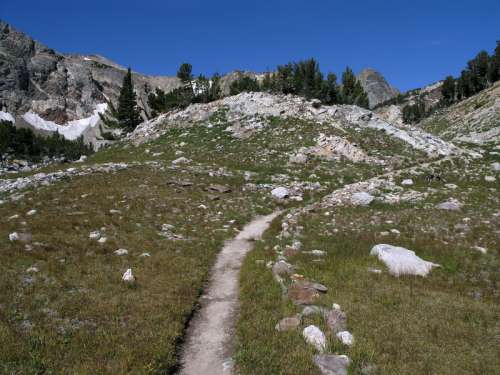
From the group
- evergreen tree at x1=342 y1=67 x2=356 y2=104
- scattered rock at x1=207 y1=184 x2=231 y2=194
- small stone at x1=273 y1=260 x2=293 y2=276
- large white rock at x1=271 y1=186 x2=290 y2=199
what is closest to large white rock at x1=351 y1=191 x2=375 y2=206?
large white rock at x1=271 y1=186 x2=290 y2=199

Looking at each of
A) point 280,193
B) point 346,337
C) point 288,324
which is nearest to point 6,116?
point 280,193

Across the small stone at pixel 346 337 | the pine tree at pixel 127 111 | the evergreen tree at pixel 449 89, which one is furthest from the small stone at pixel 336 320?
the evergreen tree at pixel 449 89

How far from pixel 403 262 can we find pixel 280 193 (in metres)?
15.1

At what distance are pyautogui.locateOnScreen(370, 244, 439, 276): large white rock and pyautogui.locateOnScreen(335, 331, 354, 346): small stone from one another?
191 inches

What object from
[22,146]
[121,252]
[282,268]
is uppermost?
[22,146]

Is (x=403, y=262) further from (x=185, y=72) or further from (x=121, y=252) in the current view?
(x=185, y=72)

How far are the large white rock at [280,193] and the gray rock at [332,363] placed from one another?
761 inches

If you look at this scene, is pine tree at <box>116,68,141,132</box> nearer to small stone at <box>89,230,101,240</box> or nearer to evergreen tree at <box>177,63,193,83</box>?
evergreen tree at <box>177,63,193,83</box>

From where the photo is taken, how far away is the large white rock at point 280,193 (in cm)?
2655

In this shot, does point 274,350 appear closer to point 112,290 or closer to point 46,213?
point 112,290

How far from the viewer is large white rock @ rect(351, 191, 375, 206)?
2184 cm

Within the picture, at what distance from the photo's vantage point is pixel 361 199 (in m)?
22.2

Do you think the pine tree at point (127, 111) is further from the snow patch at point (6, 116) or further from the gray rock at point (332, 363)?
the snow patch at point (6, 116)

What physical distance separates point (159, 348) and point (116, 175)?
23059 millimetres
